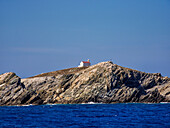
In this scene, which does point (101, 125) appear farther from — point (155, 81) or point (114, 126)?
point (155, 81)

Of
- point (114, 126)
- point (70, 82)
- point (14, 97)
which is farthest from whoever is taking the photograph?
point (70, 82)

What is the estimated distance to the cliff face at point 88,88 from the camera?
117750mm

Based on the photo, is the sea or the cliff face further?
the cliff face

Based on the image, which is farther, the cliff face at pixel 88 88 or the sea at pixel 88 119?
the cliff face at pixel 88 88

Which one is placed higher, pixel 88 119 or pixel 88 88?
pixel 88 88

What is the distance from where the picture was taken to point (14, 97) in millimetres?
117125

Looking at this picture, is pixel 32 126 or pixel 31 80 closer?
pixel 32 126

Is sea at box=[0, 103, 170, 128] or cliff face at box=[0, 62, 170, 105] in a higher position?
cliff face at box=[0, 62, 170, 105]

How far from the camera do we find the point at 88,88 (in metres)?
119

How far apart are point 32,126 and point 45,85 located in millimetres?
76154

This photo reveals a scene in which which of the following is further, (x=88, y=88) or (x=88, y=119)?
(x=88, y=88)

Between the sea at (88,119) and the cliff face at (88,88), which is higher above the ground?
the cliff face at (88,88)

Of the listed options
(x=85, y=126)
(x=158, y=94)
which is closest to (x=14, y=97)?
(x=158, y=94)

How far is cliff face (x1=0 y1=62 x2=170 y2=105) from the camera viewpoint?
386 feet
